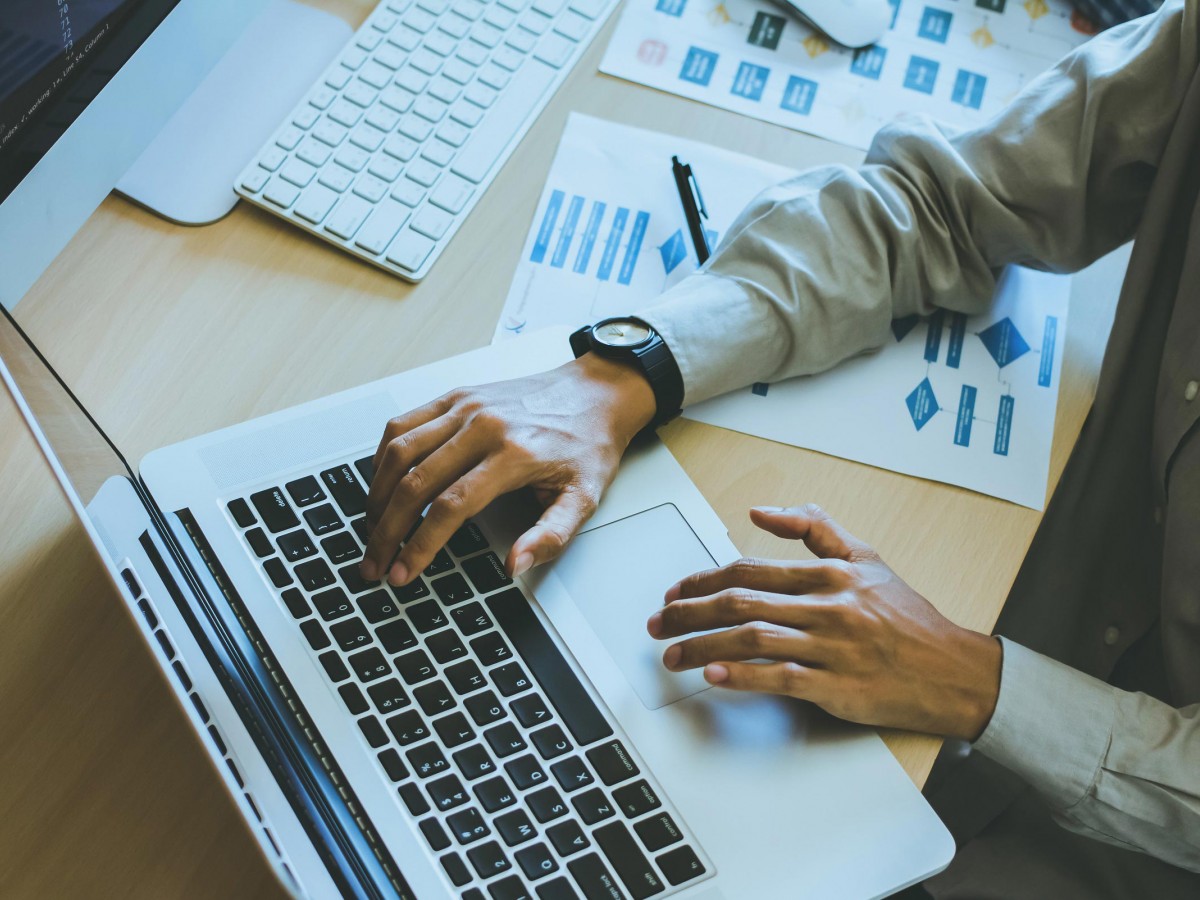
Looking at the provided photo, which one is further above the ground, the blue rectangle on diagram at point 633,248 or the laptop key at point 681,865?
the blue rectangle on diagram at point 633,248

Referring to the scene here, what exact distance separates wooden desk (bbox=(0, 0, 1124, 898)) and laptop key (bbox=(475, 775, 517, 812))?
124 mm

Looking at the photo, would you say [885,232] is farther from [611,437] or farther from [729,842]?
[729,842]

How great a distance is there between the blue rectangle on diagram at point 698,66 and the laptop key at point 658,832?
0.65 metres

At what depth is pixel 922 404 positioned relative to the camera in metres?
0.78

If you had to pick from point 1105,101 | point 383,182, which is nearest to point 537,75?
point 383,182

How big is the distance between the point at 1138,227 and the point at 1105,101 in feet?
0.36

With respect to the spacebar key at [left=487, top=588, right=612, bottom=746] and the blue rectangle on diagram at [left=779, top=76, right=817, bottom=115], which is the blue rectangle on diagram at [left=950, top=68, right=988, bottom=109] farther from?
the spacebar key at [left=487, top=588, right=612, bottom=746]

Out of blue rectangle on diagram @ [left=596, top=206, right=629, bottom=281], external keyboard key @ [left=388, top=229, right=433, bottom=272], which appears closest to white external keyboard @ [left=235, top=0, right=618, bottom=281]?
external keyboard key @ [left=388, top=229, right=433, bottom=272]

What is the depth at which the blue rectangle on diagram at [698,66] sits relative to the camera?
945 mm

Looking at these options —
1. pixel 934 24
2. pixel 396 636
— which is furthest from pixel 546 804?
pixel 934 24

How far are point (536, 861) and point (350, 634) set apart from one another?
6.8 inches

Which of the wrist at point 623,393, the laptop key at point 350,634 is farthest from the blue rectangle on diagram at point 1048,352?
the laptop key at point 350,634

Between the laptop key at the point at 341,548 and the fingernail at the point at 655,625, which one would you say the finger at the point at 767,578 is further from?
the laptop key at the point at 341,548

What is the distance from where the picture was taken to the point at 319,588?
64 centimetres
